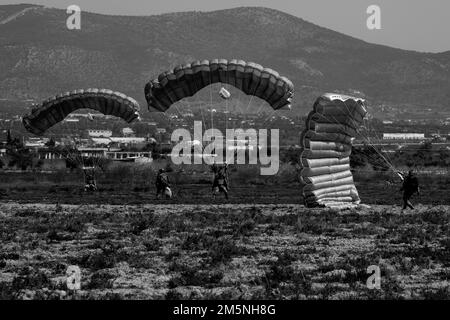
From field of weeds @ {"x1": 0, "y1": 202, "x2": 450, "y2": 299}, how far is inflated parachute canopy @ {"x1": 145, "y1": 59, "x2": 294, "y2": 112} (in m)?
3.00

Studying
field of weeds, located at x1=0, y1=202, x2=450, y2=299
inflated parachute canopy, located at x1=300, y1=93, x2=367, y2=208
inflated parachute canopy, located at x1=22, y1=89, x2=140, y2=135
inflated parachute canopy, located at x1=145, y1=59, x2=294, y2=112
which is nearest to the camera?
field of weeds, located at x1=0, y1=202, x2=450, y2=299

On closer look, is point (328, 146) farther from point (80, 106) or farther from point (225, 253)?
point (80, 106)

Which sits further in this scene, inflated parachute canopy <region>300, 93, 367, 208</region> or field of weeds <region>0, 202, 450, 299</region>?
inflated parachute canopy <region>300, 93, 367, 208</region>

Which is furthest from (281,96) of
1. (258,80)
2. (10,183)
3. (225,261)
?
(10,183)

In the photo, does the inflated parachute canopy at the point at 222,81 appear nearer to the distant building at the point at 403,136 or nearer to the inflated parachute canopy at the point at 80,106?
the inflated parachute canopy at the point at 80,106

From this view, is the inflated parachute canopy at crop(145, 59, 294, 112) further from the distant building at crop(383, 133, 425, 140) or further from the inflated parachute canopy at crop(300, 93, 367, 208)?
the distant building at crop(383, 133, 425, 140)

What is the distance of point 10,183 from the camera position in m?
49.1

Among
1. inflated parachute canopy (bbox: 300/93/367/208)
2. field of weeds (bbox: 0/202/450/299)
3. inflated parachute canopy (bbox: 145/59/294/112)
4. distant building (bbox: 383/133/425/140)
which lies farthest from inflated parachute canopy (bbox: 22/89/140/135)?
distant building (bbox: 383/133/425/140)

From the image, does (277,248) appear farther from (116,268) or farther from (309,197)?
(309,197)

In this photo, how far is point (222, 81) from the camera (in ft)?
91.4

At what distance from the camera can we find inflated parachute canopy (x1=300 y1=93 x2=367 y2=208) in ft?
83.4

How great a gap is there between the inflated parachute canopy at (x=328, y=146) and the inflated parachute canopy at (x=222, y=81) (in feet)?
5.92

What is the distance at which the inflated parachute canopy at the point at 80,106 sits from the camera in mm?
30891

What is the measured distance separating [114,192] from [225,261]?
72.6 feet
